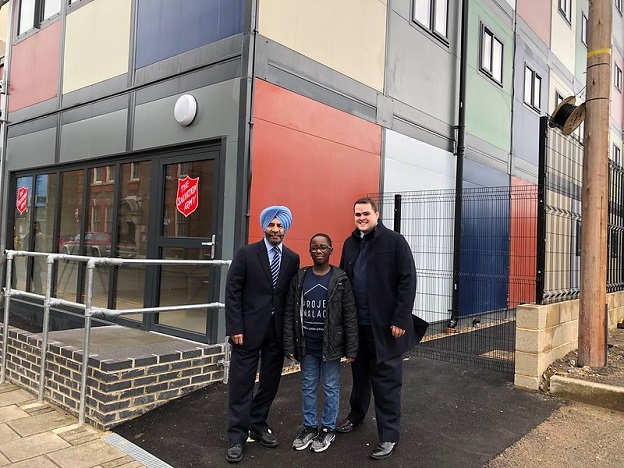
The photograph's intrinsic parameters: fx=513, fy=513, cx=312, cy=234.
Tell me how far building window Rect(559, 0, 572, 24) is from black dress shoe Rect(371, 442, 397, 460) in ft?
45.2

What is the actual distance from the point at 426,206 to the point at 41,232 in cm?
652

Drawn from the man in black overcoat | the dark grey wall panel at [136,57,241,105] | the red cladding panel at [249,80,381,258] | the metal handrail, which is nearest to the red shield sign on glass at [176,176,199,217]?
the red cladding panel at [249,80,381,258]

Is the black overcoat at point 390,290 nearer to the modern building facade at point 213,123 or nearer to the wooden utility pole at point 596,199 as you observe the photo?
the modern building facade at point 213,123

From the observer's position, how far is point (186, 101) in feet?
19.1

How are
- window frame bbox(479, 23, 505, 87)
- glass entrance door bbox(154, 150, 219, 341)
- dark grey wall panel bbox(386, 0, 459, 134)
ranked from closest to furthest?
glass entrance door bbox(154, 150, 219, 341) < dark grey wall panel bbox(386, 0, 459, 134) < window frame bbox(479, 23, 505, 87)

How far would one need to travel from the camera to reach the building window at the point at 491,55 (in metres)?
10.0

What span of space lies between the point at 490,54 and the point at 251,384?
909 centimetres

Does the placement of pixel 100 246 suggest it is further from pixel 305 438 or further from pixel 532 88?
pixel 532 88

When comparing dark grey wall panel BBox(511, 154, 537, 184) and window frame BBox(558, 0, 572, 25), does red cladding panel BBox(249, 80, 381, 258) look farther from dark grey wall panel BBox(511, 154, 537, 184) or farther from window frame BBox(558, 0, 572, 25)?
window frame BBox(558, 0, 572, 25)

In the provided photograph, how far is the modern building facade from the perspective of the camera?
5586mm

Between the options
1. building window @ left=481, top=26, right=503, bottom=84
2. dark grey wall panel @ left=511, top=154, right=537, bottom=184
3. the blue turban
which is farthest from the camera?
dark grey wall panel @ left=511, top=154, right=537, bottom=184

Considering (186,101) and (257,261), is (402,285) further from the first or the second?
(186,101)

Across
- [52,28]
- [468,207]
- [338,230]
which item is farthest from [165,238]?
[468,207]

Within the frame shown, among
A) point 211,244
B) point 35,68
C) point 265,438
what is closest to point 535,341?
point 265,438
